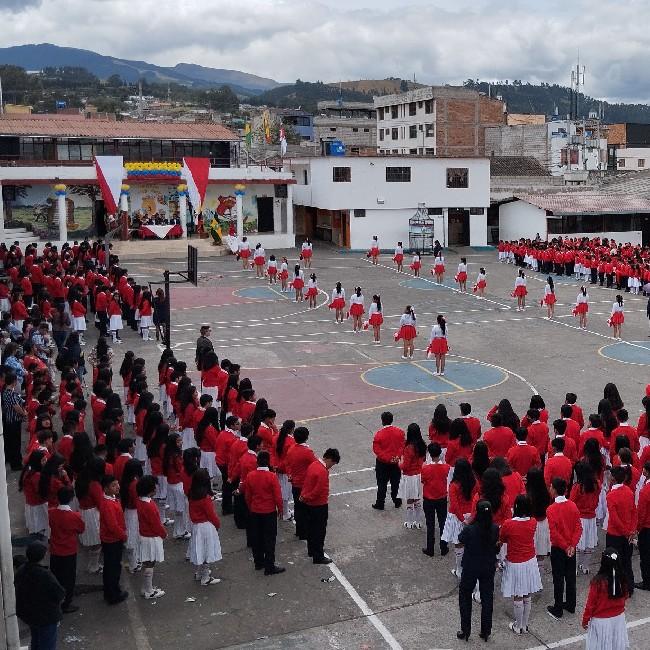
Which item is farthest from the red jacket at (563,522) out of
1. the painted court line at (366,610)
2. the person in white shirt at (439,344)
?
the person in white shirt at (439,344)

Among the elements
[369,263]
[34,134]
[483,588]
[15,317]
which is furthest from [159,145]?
[483,588]

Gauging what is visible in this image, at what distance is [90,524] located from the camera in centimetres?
977

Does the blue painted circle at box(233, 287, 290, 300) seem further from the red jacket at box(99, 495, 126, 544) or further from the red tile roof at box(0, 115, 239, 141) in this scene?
the red jacket at box(99, 495, 126, 544)

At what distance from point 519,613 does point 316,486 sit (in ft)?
8.77

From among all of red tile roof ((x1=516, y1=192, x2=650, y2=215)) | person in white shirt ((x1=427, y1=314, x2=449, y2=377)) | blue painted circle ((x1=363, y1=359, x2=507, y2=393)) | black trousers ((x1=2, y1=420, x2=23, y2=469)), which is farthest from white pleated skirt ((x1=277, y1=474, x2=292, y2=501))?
red tile roof ((x1=516, y1=192, x2=650, y2=215))

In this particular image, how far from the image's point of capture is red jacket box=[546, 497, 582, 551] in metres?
8.66

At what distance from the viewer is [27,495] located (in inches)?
402

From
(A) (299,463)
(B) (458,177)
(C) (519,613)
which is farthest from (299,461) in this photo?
(B) (458,177)

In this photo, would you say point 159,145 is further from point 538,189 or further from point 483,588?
point 483,588

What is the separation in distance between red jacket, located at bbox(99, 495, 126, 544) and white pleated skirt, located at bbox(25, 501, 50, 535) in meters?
1.41

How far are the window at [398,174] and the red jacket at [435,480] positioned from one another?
119 ft

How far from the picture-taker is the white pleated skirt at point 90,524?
9.76 m

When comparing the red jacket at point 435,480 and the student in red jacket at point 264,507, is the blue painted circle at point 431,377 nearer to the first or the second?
the red jacket at point 435,480

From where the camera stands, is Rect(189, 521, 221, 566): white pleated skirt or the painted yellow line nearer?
Rect(189, 521, 221, 566): white pleated skirt
